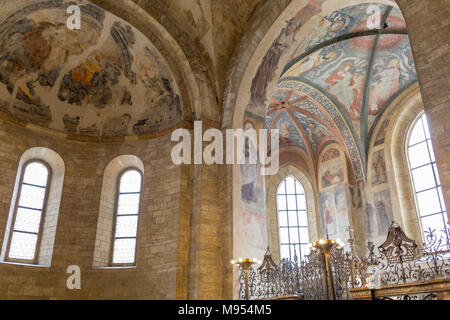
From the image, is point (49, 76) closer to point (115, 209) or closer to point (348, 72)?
point (115, 209)

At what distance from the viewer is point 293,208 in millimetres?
18125

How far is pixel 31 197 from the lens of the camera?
11531 millimetres

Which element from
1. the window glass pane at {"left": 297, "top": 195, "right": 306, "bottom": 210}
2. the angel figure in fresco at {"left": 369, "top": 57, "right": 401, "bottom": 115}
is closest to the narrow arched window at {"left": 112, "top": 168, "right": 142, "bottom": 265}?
the window glass pane at {"left": 297, "top": 195, "right": 306, "bottom": 210}

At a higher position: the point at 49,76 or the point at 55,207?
the point at 49,76

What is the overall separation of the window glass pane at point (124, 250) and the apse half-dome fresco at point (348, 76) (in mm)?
6507

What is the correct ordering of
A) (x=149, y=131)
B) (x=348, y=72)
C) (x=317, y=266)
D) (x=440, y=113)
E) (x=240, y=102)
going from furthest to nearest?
(x=348, y=72), (x=149, y=131), (x=240, y=102), (x=317, y=266), (x=440, y=113)

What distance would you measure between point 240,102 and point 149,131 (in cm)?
279

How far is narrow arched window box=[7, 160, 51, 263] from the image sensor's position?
10875 mm

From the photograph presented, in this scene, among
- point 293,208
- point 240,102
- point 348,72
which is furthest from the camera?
point 293,208

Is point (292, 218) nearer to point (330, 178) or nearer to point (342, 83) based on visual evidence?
point (330, 178)

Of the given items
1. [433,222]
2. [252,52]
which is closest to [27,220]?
[252,52]

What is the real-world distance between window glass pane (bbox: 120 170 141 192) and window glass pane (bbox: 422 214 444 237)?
866 centimetres

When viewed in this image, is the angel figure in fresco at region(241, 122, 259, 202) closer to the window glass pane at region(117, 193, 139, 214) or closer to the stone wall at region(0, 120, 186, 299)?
the stone wall at region(0, 120, 186, 299)
